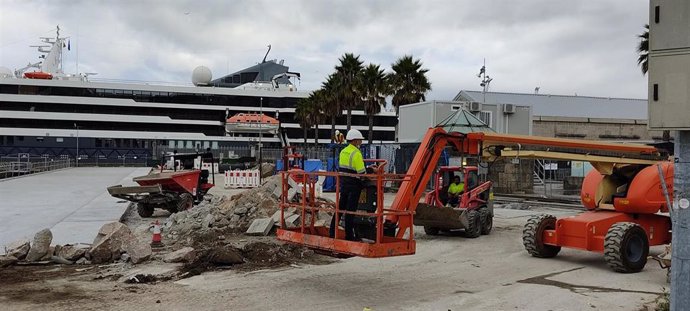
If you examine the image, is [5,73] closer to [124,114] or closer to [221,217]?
[124,114]

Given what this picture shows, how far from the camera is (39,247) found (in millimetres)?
10570

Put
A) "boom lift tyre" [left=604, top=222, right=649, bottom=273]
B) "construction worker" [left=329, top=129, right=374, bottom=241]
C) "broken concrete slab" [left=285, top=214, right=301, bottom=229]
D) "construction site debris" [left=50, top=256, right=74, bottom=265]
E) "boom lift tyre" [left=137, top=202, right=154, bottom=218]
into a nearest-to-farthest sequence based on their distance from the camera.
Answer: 1. "construction worker" [left=329, top=129, right=374, bottom=241]
2. "boom lift tyre" [left=604, top=222, right=649, bottom=273]
3. "construction site debris" [left=50, top=256, right=74, bottom=265]
4. "broken concrete slab" [left=285, top=214, right=301, bottom=229]
5. "boom lift tyre" [left=137, top=202, right=154, bottom=218]

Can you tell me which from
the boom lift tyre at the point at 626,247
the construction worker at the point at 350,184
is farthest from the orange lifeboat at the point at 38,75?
the boom lift tyre at the point at 626,247

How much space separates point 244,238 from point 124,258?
358 centimetres

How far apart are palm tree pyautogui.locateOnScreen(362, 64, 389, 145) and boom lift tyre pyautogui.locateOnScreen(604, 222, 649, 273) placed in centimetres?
3444

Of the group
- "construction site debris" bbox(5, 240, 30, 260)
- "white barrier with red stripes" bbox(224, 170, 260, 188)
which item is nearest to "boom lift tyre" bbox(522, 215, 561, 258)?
"construction site debris" bbox(5, 240, 30, 260)

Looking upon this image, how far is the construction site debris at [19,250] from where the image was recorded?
1038 cm

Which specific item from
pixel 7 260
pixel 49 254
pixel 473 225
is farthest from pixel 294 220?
pixel 7 260

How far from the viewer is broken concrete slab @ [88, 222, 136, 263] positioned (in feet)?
34.7

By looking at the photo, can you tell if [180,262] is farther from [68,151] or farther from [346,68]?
A: [68,151]

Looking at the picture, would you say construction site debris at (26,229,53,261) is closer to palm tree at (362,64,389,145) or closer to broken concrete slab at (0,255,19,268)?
broken concrete slab at (0,255,19,268)

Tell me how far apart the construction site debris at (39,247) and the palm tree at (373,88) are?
34.8m

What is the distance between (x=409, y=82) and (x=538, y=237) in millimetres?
31687

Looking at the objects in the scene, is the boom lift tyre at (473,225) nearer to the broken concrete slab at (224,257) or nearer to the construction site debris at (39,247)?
the broken concrete slab at (224,257)
